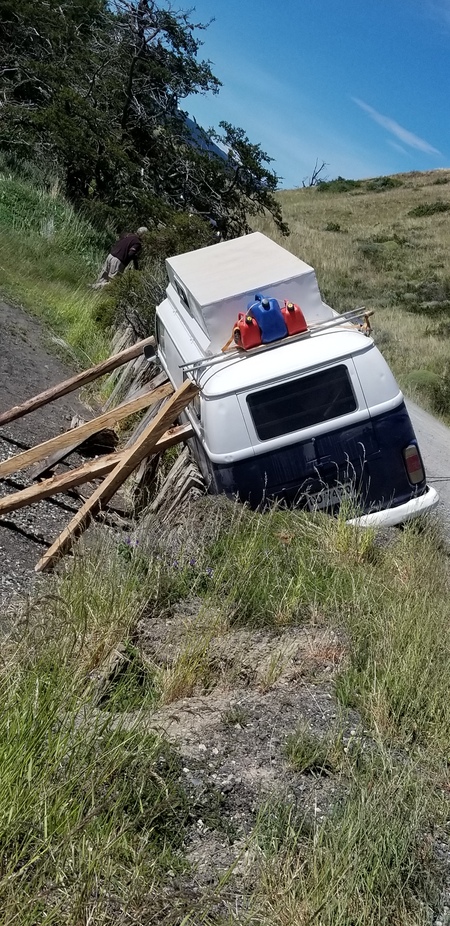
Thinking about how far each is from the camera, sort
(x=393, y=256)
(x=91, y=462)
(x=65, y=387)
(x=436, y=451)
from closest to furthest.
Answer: (x=91, y=462)
(x=65, y=387)
(x=436, y=451)
(x=393, y=256)

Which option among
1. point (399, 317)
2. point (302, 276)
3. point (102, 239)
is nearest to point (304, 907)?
point (302, 276)

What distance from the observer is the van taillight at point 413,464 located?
6266mm

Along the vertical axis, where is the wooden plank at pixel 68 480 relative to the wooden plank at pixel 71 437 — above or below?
below

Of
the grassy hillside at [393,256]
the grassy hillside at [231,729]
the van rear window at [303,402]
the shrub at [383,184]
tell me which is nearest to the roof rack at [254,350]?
the van rear window at [303,402]

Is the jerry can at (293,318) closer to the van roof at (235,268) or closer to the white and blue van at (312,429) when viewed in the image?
the white and blue van at (312,429)

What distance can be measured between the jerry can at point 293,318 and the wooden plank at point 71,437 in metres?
1.50

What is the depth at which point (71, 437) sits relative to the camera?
7.34m

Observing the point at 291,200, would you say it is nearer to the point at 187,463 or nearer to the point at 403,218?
the point at 403,218

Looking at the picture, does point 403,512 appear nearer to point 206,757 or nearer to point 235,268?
point 235,268

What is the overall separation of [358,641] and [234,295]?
3627 mm

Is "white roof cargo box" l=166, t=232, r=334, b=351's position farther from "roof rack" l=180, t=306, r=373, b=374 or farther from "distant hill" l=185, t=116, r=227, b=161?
"distant hill" l=185, t=116, r=227, b=161

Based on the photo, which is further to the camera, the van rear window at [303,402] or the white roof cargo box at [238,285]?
the white roof cargo box at [238,285]

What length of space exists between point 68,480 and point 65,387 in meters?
2.58

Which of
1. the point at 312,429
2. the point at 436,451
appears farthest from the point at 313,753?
the point at 436,451
